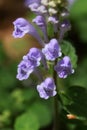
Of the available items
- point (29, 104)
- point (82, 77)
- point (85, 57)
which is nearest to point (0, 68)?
point (29, 104)

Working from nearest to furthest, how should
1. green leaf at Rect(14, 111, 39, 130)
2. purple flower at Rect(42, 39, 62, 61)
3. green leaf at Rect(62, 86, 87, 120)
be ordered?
purple flower at Rect(42, 39, 62, 61) → green leaf at Rect(62, 86, 87, 120) → green leaf at Rect(14, 111, 39, 130)

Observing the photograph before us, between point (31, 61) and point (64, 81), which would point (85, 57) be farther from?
point (31, 61)

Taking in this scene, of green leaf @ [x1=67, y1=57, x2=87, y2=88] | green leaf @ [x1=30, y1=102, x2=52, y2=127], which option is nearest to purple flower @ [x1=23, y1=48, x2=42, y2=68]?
green leaf @ [x1=30, y1=102, x2=52, y2=127]

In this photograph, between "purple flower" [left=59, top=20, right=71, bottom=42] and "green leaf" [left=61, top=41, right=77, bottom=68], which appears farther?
"green leaf" [left=61, top=41, right=77, bottom=68]

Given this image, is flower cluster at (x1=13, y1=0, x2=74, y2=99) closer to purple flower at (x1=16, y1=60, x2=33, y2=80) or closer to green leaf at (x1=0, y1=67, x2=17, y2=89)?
purple flower at (x1=16, y1=60, x2=33, y2=80)

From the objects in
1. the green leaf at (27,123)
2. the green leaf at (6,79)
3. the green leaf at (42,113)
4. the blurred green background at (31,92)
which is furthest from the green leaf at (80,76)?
the green leaf at (27,123)

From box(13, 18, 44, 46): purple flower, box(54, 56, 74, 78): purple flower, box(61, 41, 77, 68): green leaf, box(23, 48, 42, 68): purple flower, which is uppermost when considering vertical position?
box(13, 18, 44, 46): purple flower

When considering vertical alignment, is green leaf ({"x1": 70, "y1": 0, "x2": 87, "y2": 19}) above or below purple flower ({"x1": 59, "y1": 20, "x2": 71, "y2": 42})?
below
